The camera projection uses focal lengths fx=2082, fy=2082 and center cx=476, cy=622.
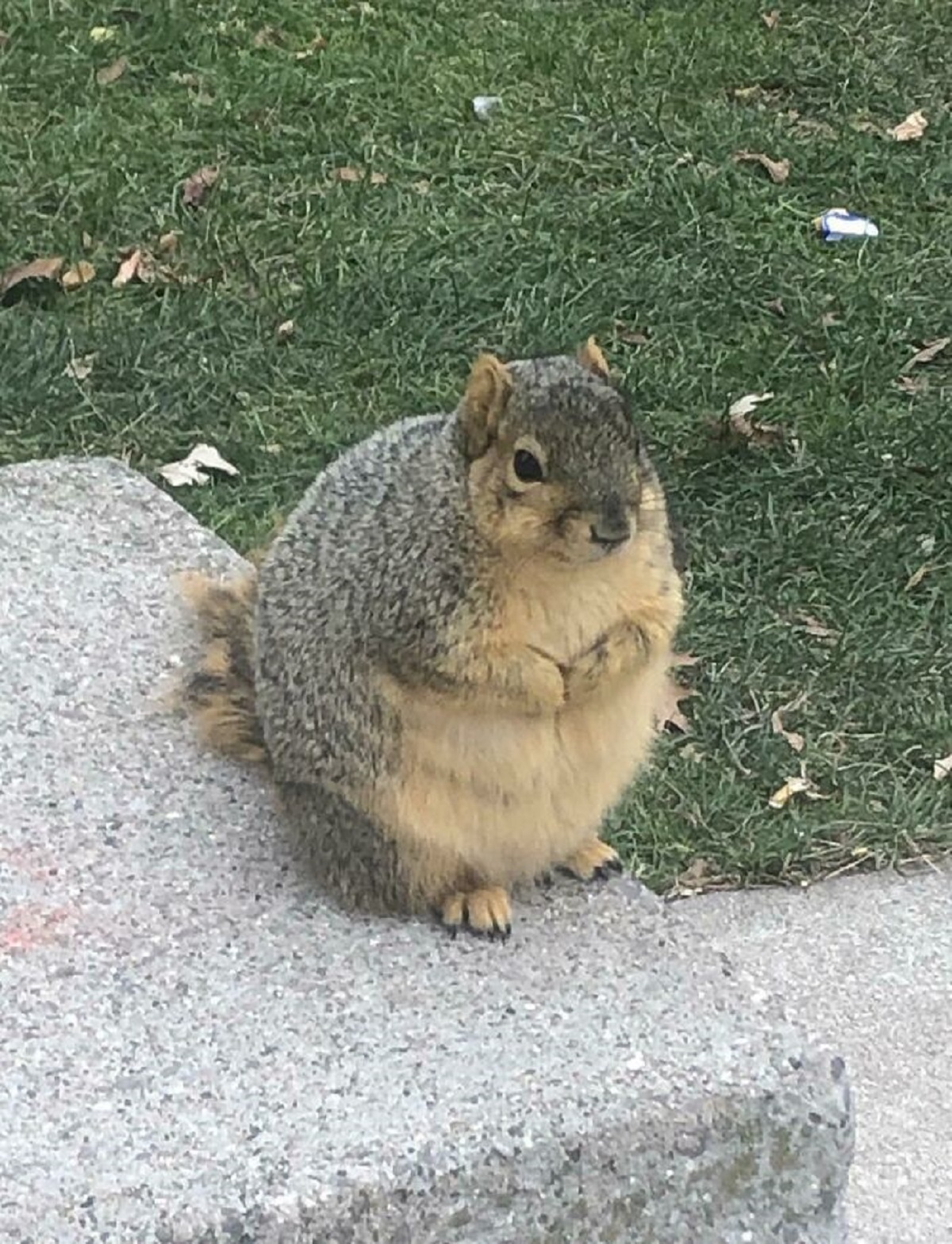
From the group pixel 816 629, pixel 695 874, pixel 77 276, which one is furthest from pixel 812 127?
pixel 695 874

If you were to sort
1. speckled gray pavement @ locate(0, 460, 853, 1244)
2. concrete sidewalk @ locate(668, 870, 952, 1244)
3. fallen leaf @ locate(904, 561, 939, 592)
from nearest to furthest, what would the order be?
1. speckled gray pavement @ locate(0, 460, 853, 1244)
2. concrete sidewalk @ locate(668, 870, 952, 1244)
3. fallen leaf @ locate(904, 561, 939, 592)

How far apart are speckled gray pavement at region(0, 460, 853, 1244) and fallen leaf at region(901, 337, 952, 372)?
10.2 ft

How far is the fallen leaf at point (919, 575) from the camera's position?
15.5 ft

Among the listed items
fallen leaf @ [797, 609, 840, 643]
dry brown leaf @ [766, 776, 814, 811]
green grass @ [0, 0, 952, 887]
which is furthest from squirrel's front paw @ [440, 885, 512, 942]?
fallen leaf @ [797, 609, 840, 643]

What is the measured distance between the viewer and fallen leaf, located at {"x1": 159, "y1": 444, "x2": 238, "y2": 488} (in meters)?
4.95

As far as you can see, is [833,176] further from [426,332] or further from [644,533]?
[644,533]

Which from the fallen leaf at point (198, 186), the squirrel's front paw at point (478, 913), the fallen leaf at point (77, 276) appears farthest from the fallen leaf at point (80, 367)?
the squirrel's front paw at point (478, 913)

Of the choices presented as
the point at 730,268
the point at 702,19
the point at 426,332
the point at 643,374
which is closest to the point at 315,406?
the point at 426,332

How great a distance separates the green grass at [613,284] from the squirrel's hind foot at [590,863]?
3.36 feet

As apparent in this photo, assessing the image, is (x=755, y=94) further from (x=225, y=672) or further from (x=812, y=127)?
(x=225, y=672)

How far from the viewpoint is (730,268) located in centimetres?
596

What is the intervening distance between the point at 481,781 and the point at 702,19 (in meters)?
5.39

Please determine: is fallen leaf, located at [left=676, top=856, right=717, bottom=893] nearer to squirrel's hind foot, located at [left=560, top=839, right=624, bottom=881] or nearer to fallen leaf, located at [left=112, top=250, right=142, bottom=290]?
squirrel's hind foot, located at [left=560, top=839, right=624, bottom=881]

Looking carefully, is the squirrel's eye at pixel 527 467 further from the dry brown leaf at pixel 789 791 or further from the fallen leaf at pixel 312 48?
the fallen leaf at pixel 312 48
